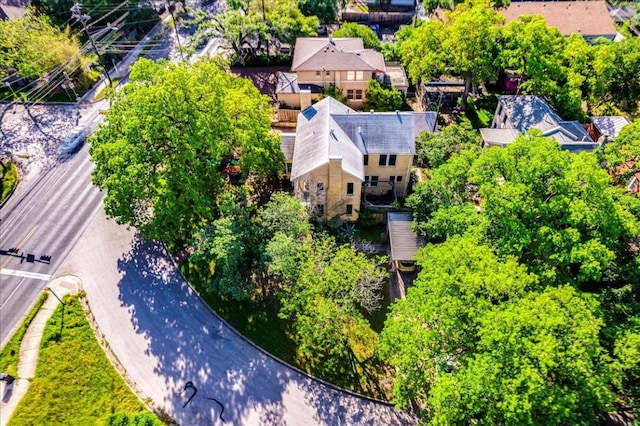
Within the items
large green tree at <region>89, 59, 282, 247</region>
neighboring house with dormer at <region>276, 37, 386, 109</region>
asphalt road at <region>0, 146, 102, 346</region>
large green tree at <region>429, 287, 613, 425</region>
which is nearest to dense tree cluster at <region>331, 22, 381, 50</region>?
neighboring house with dormer at <region>276, 37, 386, 109</region>

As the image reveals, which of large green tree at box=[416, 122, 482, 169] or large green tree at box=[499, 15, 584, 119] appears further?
large green tree at box=[499, 15, 584, 119]

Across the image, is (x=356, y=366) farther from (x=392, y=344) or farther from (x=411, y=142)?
(x=411, y=142)

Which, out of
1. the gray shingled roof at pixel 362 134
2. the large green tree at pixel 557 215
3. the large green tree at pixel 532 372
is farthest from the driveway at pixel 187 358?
the gray shingled roof at pixel 362 134

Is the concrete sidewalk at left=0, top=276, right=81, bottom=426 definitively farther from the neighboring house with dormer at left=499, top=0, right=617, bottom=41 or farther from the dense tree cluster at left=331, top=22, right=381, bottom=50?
the neighboring house with dormer at left=499, top=0, right=617, bottom=41

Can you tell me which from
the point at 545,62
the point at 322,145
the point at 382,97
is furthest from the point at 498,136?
the point at 322,145

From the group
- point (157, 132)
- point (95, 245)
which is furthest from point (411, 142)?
point (95, 245)

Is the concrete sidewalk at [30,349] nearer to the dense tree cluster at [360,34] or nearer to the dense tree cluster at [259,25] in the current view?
the dense tree cluster at [259,25]
